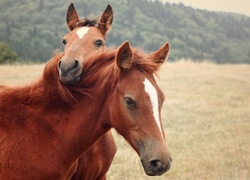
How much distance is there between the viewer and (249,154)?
816cm

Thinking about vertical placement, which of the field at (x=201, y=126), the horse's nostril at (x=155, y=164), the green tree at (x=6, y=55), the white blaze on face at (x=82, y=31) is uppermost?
the horse's nostril at (x=155, y=164)

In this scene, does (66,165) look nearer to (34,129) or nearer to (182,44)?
(34,129)

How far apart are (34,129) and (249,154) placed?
19.1ft

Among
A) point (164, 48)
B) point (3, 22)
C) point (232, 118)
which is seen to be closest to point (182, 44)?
point (3, 22)

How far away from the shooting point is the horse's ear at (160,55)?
3.62m

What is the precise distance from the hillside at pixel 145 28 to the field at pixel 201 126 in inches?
602

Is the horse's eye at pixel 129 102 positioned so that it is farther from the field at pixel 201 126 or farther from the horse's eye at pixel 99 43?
the horse's eye at pixel 99 43

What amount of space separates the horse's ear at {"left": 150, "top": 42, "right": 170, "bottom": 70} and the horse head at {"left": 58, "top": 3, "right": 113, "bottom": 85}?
726mm

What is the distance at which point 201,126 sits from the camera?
11.3m

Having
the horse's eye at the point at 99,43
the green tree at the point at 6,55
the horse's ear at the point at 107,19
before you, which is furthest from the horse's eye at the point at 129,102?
the green tree at the point at 6,55

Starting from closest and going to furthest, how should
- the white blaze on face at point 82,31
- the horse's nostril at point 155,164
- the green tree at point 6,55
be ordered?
the horse's nostril at point 155,164 → the white blaze on face at point 82,31 → the green tree at point 6,55

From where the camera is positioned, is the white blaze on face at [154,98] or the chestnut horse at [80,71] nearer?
the white blaze on face at [154,98]

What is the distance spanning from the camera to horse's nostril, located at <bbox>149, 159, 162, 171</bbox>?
3.05m

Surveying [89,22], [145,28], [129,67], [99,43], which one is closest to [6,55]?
[89,22]
